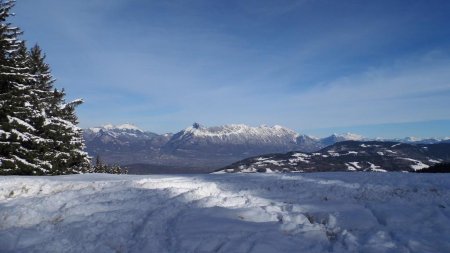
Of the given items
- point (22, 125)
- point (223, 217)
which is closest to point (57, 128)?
point (22, 125)

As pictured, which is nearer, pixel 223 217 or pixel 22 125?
pixel 223 217

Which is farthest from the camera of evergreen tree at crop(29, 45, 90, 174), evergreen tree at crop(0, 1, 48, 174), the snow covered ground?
evergreen tree at crop(29, 45, 90, 174)

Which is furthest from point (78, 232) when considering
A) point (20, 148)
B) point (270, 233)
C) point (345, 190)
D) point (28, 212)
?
point (20, 148)

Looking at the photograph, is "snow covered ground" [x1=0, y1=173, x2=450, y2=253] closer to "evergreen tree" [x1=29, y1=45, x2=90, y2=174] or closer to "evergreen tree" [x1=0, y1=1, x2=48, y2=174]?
"evergreen tree" [x1=0, y1=1, x2=48, y2=174]

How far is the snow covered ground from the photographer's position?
28.8 feet

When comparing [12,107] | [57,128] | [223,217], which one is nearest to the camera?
[223,217]

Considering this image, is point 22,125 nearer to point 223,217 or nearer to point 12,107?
point 12,107

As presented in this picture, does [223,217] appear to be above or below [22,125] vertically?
below

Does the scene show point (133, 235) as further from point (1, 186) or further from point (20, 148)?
point (20, 148)

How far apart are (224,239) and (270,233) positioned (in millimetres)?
1130

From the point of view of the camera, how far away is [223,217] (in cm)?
1055

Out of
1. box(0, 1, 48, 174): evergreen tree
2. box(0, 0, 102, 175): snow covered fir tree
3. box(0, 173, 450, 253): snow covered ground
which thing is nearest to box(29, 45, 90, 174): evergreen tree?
box(0, 0, 102, 175): snow covered fir tree

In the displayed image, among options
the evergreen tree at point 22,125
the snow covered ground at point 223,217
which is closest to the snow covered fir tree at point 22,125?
the evergreen tree at point 22,125

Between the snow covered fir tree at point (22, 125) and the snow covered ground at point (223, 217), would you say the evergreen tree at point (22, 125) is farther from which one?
the snow covered ground at point (223, 217)
